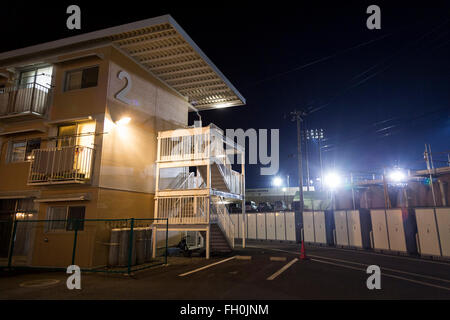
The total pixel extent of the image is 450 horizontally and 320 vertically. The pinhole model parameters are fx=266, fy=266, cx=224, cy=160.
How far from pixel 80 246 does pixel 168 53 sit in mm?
9450

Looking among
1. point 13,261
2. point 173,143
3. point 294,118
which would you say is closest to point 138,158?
point 173,143

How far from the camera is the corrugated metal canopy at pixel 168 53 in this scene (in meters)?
11.4

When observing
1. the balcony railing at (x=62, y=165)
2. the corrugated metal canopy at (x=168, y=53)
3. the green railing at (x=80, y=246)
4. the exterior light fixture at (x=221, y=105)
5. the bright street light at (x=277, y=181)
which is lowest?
the green railing at (x=80, y=246)

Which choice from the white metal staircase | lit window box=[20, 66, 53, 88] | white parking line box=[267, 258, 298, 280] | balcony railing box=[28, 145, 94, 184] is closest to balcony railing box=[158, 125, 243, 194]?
the white metal staircase

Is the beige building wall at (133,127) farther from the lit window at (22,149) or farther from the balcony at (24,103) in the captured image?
the lit window at (22,149)

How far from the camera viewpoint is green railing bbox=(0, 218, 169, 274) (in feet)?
33.0

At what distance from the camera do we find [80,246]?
10.2 metres

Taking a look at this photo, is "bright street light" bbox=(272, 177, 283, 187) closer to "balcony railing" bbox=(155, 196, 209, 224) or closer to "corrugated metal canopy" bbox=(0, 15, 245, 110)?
"corrugated metal canopy" bbox=(0, 15, 245, 110)

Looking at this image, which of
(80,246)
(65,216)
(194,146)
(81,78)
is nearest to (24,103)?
(81,78)

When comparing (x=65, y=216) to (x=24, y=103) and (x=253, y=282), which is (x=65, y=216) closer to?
(x=24, y=103)

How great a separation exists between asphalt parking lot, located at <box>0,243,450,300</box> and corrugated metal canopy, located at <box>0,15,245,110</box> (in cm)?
961

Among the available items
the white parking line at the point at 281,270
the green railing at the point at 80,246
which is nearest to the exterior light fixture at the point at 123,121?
the green railing at the point at 80,246

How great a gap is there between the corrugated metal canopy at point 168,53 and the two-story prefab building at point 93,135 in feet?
0.16

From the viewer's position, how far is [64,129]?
12117 mm
